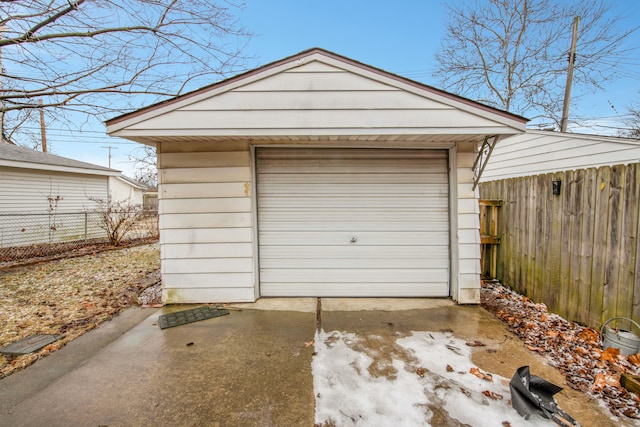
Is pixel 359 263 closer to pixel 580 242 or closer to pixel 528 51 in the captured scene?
pixel 580 242

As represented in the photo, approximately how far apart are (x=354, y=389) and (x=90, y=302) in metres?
3.91

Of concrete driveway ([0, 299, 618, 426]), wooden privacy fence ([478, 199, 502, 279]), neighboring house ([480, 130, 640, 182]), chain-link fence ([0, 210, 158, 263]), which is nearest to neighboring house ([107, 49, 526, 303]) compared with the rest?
concrete driveway ([0, 299, 618, 426])

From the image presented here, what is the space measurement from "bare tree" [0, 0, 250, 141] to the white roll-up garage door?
3.38 m

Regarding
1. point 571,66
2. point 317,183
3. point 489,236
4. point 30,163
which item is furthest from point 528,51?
point 30,163

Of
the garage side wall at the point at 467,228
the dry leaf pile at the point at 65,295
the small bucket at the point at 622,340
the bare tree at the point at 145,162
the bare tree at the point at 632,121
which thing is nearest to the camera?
the small bucket at the point at 622,340

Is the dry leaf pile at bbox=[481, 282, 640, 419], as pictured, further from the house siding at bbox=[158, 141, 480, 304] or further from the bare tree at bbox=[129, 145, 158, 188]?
the bare tree at bbox=[129, 145, 158, 188]

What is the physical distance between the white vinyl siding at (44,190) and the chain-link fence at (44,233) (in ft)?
1.39

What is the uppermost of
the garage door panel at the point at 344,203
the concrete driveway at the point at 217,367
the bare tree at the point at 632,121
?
the bare tree at the point at 632,121

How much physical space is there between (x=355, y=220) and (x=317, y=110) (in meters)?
1.53

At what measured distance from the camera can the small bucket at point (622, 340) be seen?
7.93 feet

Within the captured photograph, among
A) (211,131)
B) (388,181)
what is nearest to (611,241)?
(388,181)

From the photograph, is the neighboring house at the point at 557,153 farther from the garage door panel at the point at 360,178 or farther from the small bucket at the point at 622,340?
the small bucket at the point at 622,340

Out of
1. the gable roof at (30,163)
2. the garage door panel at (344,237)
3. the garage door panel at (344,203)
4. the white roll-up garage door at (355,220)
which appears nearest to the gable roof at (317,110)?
the white roll-up garage door at (355,220)

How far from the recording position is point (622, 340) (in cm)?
246
